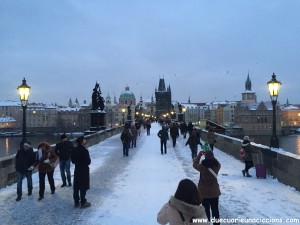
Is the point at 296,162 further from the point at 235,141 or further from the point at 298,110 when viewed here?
the point at 298,110

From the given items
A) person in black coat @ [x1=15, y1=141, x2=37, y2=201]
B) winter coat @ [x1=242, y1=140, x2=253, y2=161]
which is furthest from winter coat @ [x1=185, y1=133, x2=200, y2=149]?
person in black coat @ [x1=15, y1=141, x2=37, y2=201]

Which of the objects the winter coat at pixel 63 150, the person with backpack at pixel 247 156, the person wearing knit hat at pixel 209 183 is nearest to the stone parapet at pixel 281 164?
the person with backpack at pixel 247 156

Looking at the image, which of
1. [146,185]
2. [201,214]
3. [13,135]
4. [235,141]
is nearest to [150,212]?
[146,185]

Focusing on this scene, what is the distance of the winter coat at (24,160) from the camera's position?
934 cm

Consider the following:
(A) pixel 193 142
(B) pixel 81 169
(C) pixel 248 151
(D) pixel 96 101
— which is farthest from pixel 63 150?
(D) pixel 96 101


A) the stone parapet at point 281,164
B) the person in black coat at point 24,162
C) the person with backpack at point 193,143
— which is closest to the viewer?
the person in black coat at point 24,162

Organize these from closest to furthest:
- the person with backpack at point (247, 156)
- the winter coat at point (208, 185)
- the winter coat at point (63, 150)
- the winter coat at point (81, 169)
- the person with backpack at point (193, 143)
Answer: the winter coat at point (208, 185) < the winter coat at point (81, 169) < the winter coat at point (63, 150) < the person with backpack at point (247, 156) < the person with backpack at point (193, 143)

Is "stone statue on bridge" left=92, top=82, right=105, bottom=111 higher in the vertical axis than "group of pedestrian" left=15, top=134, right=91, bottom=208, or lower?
higher

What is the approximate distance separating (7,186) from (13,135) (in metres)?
116

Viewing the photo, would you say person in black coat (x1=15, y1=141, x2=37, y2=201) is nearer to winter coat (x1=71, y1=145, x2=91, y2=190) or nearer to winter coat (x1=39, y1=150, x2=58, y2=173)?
winter coat (x1=39, y1=150, x2=58, y2=173)

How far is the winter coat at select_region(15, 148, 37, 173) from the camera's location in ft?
30.7

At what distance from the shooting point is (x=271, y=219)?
737cm

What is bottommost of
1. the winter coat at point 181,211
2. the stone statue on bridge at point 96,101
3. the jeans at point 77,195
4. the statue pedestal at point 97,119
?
the jeans at point 77,195

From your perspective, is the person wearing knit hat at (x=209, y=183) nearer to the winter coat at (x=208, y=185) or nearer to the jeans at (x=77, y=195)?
the winter coat at (x=208, y=185)
